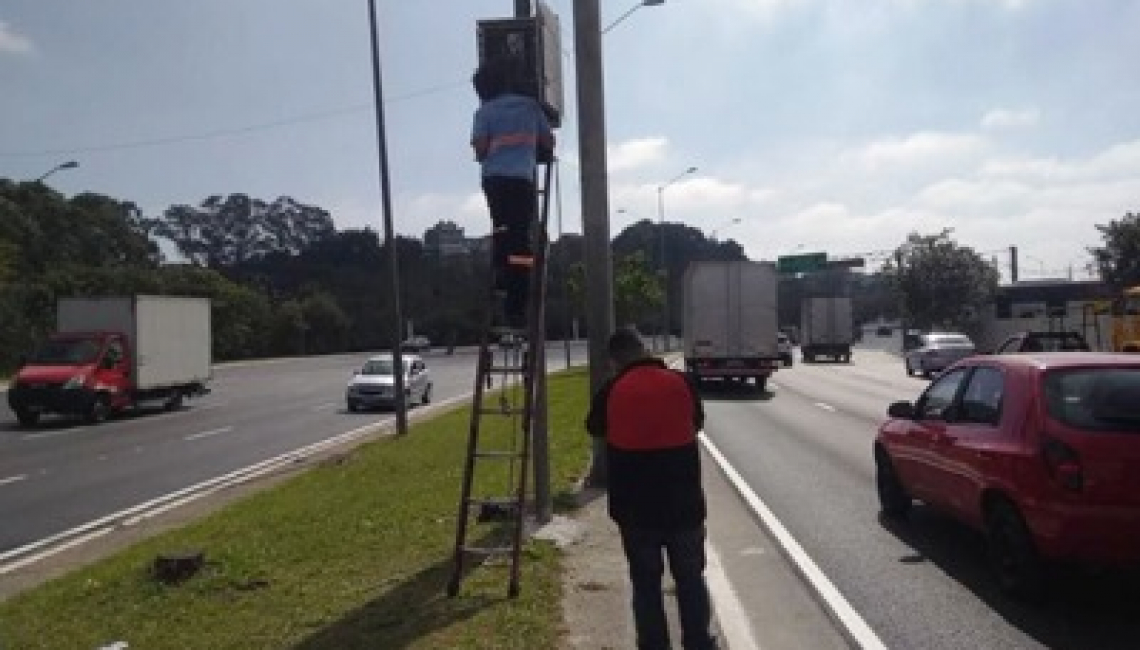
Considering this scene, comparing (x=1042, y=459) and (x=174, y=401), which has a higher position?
(x=1042, y=459)

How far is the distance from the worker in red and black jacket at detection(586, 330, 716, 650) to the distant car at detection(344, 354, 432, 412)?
25950mm

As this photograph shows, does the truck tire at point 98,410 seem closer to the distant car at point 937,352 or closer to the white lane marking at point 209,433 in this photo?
the white lane marking at point 209,433

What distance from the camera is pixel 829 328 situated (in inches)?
2505

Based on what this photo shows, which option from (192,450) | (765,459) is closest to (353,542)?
(765,459)

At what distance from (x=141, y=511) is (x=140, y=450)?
26.6 ft

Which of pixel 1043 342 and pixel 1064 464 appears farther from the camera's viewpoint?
pixel 1043 342

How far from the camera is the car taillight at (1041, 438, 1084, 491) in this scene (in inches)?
286

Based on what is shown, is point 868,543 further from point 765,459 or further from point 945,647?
point 765,459

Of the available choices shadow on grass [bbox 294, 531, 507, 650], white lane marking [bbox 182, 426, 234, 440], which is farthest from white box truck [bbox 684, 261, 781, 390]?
shadow on grass [bbox 294, 531, 507, 650]

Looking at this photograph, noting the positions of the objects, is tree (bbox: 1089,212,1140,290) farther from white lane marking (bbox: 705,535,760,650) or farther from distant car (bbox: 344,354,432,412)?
white lane marking (bbox: 705,535,760,650)

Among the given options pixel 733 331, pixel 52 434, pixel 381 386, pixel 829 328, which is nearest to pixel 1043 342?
pixel 733 331

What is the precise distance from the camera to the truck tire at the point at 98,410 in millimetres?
29641

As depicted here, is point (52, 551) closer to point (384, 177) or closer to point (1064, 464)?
point (1064, 464)

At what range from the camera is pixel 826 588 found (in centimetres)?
808
